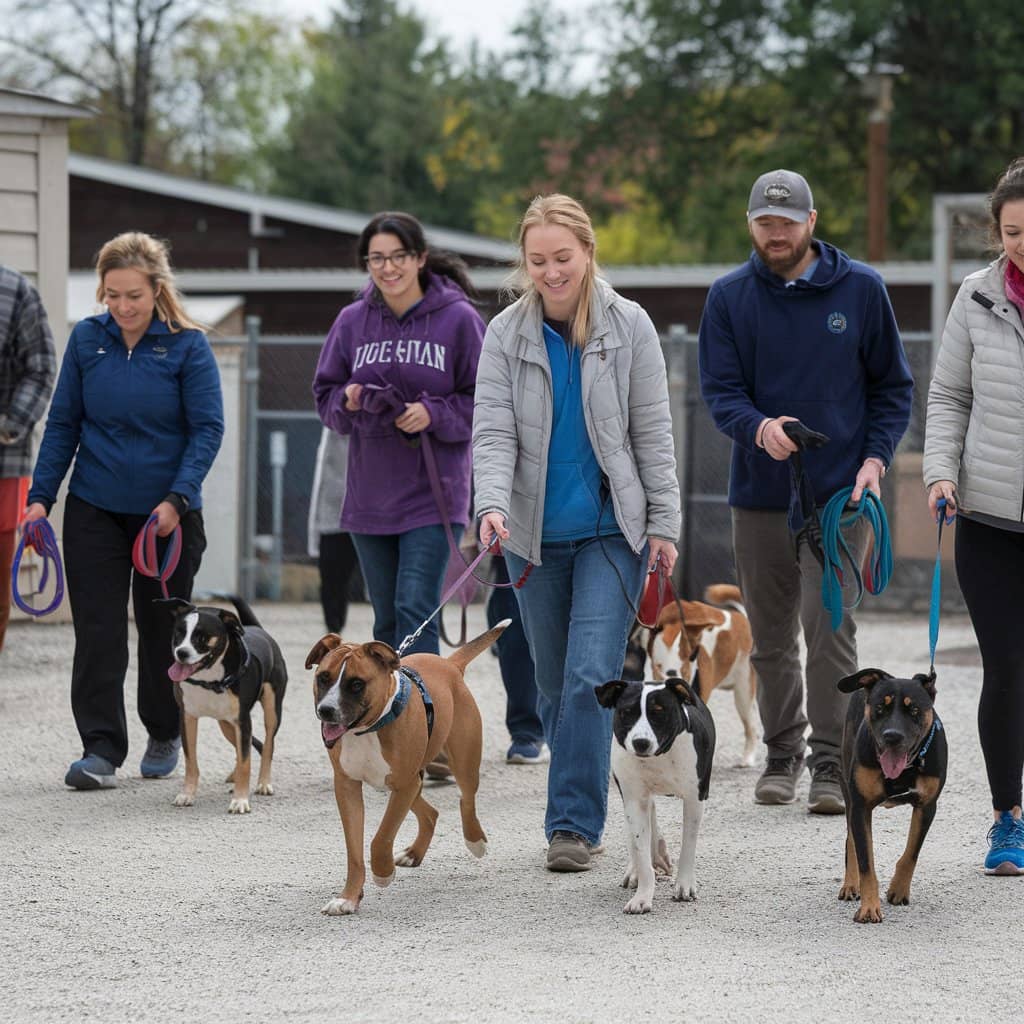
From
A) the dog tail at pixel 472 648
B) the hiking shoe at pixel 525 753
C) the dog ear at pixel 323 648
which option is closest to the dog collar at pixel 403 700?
the dog ear at pixel 323 648

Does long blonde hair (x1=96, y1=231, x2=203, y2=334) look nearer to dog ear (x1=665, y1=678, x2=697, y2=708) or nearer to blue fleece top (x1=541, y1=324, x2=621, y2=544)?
blue fleece top (x1=541, y1=324, x2=621, y2=544)

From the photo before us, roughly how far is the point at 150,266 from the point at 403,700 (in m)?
2.64

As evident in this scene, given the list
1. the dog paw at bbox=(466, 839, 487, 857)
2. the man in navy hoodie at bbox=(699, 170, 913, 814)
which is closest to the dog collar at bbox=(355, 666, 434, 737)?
the dog paw at bbox=(466, 839, 487, 857)

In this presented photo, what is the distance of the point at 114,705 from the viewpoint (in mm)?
7258

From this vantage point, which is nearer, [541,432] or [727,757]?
[541,432]

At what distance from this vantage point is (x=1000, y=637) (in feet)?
18.6

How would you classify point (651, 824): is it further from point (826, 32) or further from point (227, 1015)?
point (826, 32)

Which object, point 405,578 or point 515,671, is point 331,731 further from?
point 515,671

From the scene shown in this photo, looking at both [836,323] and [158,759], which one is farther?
[158,759]

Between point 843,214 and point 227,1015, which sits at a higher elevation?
point 843,214

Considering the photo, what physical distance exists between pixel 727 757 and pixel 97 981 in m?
4.11

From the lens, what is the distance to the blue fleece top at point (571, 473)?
5652mm

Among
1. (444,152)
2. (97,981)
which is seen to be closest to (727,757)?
(97,981)

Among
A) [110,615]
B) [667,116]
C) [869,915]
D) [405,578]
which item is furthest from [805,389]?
[667,116]
